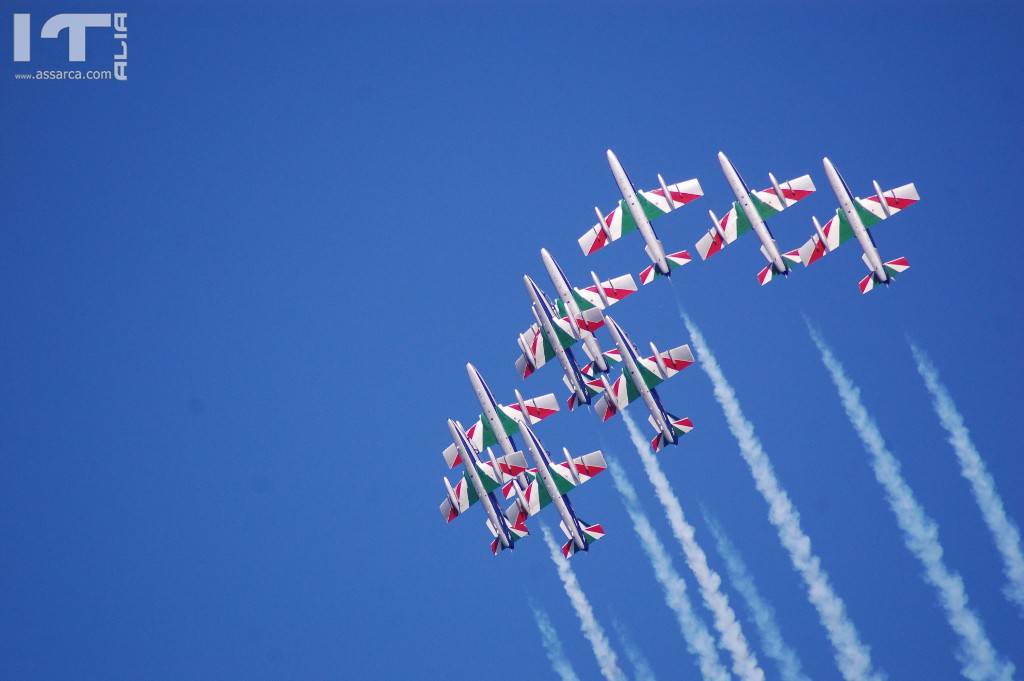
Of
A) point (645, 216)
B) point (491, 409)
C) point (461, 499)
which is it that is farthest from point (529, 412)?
point (645, 216)

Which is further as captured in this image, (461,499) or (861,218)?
(461,499)

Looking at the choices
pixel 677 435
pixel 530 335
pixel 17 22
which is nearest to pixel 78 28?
pixel 17 22

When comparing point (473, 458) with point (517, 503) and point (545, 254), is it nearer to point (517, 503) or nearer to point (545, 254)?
point (517, 503)

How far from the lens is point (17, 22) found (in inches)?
4963

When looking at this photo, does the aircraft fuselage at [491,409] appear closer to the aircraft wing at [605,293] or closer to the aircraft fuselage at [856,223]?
the aircraft wing at [605,293]

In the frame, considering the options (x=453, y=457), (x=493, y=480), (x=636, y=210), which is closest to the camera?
(x=636, y=210)

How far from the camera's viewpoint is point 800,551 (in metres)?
83.2

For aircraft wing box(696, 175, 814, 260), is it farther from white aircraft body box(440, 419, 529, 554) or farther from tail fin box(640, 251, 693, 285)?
white aircraft body box(440, 419, 529, 554)

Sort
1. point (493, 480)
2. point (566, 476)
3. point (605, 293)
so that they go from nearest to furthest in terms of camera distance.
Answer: point (605, 293) < point (566, 476) < point (493, 480)

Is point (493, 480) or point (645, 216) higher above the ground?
point (645, 216)

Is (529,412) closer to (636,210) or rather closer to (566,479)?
(566,479)

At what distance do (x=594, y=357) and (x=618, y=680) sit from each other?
2088 cm

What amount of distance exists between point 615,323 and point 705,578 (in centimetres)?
1676

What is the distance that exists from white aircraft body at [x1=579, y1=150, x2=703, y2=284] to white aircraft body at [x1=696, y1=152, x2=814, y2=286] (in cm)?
194
